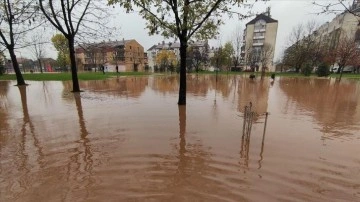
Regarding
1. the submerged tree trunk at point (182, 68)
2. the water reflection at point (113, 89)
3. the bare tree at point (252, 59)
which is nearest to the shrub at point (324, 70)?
the bare tree at point (252, 59)

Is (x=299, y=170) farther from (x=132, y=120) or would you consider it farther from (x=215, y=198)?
(x=132, y=120)

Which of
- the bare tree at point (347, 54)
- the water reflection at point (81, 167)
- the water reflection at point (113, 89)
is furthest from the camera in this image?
the bare tree at point (347, 54)

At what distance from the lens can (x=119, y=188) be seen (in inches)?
170

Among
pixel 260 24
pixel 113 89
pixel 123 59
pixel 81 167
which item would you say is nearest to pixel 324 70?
pixel 113 89

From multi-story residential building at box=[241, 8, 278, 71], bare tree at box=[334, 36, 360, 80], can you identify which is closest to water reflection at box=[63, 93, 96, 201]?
bare tree at box=[334, 36, 360, 80]

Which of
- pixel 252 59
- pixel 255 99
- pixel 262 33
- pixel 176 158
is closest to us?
pixel 176 158

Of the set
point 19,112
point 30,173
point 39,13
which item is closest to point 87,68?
point 39,13

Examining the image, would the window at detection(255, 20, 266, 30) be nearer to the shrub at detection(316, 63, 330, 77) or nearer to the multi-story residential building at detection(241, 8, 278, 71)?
the multi-story residential building at detection(241, 8, 278, 71)

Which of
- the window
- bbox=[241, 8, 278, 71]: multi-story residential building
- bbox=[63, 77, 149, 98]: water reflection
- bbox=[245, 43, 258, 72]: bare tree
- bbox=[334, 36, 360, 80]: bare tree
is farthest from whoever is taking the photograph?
the window

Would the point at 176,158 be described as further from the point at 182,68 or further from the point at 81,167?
the point at 182,68

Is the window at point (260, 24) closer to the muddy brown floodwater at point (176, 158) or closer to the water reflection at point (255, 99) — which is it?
the water reflection at point (255, 99)

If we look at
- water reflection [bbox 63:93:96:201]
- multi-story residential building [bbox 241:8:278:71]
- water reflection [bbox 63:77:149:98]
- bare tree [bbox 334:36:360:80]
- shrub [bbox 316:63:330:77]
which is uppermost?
multi-story residential building [bbox 241:8:278:71]

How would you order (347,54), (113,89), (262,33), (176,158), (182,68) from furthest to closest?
(262,33) < (347,54) < (113,89) < (182,68) < (176,158)

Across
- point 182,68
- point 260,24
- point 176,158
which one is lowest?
point 176,158
